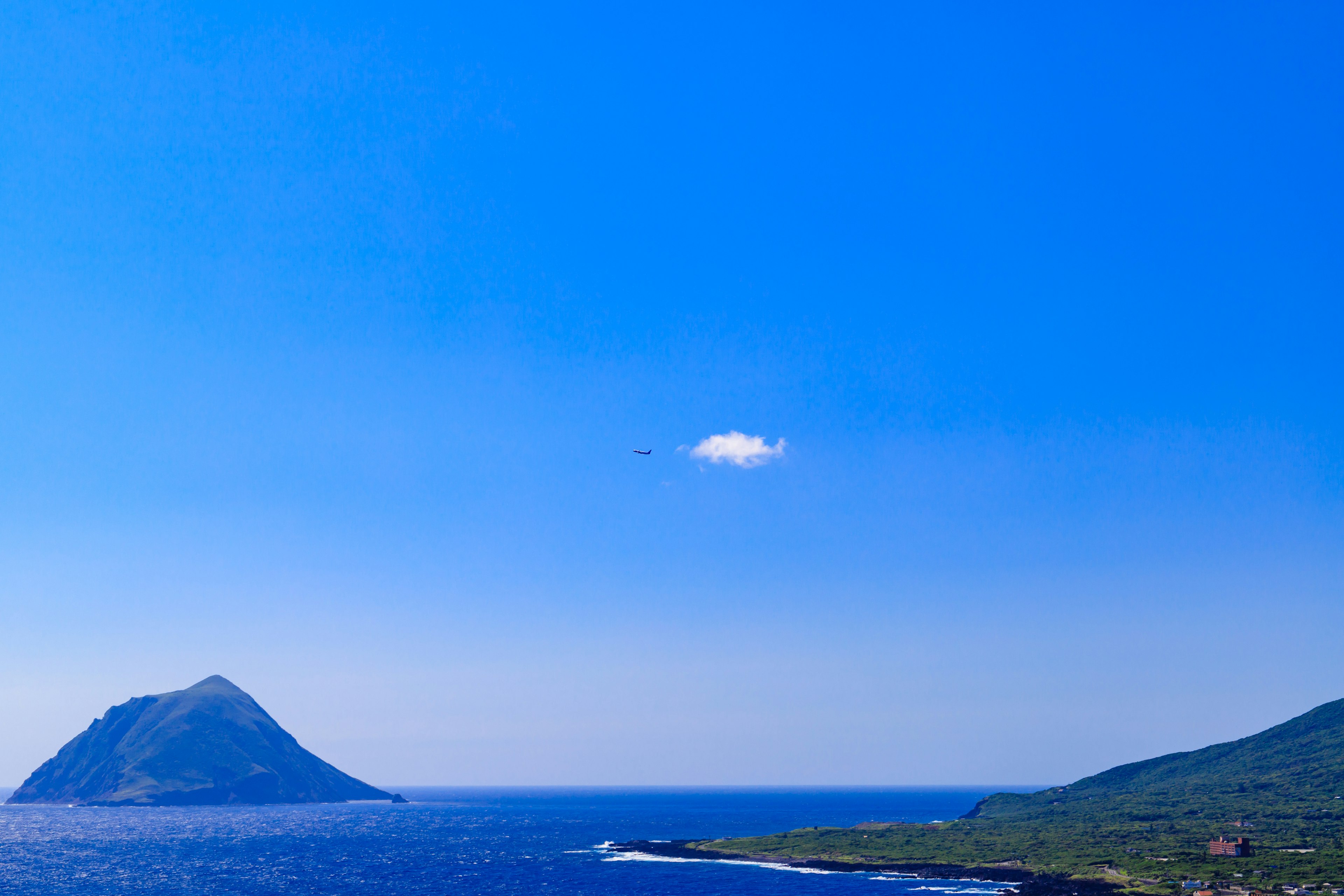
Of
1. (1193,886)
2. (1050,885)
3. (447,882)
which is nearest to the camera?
(1193,886)

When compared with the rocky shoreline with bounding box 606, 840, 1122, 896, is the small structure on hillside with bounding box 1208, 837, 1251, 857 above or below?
above

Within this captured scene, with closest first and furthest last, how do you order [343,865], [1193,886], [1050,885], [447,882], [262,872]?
[1193,886] < [1050,885] < [447,882] < [262,872] < [343,865]

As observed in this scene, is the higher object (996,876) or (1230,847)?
(1230,847)

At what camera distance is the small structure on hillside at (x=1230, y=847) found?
175m

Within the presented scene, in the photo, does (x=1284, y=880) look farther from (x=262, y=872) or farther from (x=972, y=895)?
(x=262, y=872)

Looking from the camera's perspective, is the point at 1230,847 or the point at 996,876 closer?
the point at 996,876

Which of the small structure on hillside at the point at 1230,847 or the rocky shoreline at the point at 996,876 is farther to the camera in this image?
the small structure on hillside at the point at 1230,847

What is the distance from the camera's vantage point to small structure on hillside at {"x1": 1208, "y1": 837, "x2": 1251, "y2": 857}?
573 feet

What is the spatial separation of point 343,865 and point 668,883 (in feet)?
271

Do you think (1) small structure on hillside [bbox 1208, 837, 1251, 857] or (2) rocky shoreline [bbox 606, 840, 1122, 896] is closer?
(2) rocky shoreline [bbox 606, 840, 1122, 896]

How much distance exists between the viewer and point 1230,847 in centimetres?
17625

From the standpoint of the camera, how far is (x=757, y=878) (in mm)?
173750

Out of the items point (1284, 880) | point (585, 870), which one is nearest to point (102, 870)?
point (585, 870)

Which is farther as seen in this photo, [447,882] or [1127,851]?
[1127,851]
